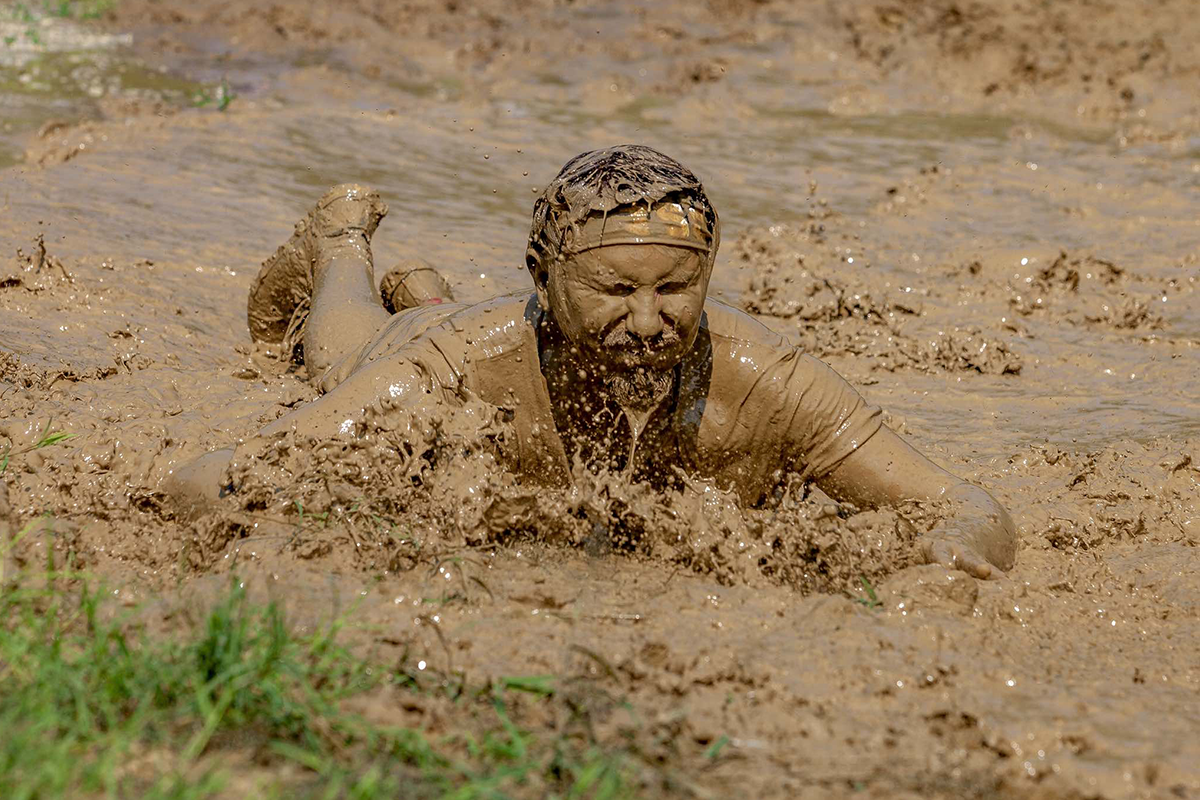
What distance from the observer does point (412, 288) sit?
555 centimetres

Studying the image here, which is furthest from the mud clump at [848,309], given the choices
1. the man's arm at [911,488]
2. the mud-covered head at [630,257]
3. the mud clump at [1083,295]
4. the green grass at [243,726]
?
the green grass at [243,726]

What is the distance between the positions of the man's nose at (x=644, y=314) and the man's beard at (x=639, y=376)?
0.03 m

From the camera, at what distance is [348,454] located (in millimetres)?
3771

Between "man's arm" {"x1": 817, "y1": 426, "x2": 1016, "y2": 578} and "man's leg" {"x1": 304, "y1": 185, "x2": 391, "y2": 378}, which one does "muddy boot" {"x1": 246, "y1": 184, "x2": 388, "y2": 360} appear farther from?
"man's arm" {"x1": 817, "y1": 426, "x2": 1016, "y2": 578}

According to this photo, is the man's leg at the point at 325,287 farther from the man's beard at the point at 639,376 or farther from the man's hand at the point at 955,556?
the man's hand at the point at 955,556

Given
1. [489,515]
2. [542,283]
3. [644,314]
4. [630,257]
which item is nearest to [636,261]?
[630,257]

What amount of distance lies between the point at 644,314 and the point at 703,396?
0.57m

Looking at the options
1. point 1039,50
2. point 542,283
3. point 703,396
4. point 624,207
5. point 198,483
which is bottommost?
point 198,483

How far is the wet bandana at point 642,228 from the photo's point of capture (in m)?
3.40

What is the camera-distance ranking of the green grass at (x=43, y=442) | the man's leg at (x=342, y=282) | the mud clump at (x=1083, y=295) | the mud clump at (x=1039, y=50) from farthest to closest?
the mud clump at (x=1039, y=50) → the mud clump at (x=1083, y=295) → the man's leg at (x=342, y=282) → the green grass at (x=43, y=442)

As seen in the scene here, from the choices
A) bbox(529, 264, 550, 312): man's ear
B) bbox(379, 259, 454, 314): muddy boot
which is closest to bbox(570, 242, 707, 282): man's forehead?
bbox(529, 264, 550, 312): man's ear

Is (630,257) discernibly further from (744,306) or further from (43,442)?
(744,306)

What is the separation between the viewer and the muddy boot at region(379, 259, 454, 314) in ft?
18.2

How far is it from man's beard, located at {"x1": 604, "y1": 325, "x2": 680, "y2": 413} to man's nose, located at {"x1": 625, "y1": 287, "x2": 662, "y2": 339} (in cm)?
3
